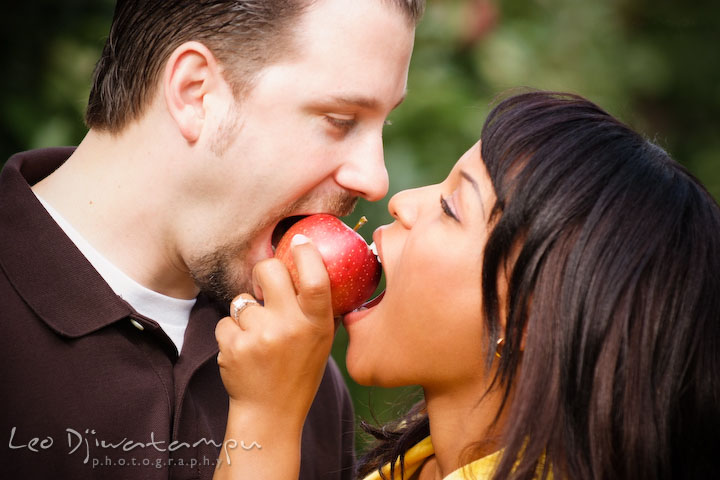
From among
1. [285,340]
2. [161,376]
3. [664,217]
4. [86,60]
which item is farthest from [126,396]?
[86,60]

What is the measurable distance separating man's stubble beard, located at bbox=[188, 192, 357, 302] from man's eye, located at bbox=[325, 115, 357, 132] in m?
0.19

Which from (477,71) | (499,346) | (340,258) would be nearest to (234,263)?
(340,258)

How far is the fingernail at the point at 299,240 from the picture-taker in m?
2.05

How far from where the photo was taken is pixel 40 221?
6.19 feet

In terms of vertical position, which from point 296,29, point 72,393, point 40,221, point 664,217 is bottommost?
point 72,393

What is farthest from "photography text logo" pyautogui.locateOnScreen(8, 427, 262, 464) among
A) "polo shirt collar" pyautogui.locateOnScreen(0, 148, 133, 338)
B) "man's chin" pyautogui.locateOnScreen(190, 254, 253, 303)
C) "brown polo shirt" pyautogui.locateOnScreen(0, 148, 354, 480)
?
"man's chin" pyautogui.locateOnScreen(190, 254, 253, 303)

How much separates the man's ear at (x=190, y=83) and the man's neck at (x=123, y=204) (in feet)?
0.32

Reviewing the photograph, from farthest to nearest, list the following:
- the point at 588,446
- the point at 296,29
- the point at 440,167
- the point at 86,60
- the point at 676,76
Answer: the point at 676,76
the point at 440,167
the point at 86,60
the point at 296,29
the point at 588,446

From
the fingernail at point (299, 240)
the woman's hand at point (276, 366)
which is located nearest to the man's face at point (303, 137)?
the fingernail at point (299, 240)

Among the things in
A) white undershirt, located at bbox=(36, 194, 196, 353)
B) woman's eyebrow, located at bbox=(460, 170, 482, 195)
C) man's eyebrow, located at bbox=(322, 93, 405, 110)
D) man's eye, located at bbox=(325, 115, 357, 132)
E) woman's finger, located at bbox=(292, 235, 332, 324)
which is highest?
man's eyebrow, located at bbox=(322, 93, 405, 110)

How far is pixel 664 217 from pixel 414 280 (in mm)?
573

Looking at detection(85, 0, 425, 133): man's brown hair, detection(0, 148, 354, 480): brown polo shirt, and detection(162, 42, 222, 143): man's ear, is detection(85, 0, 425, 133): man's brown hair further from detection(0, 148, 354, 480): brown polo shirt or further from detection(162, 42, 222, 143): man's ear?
detection(0, 148, 354, 480): brown polo shirt

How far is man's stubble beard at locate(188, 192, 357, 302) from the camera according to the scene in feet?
7.01

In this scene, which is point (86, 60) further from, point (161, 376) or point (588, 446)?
point (588, 446)
